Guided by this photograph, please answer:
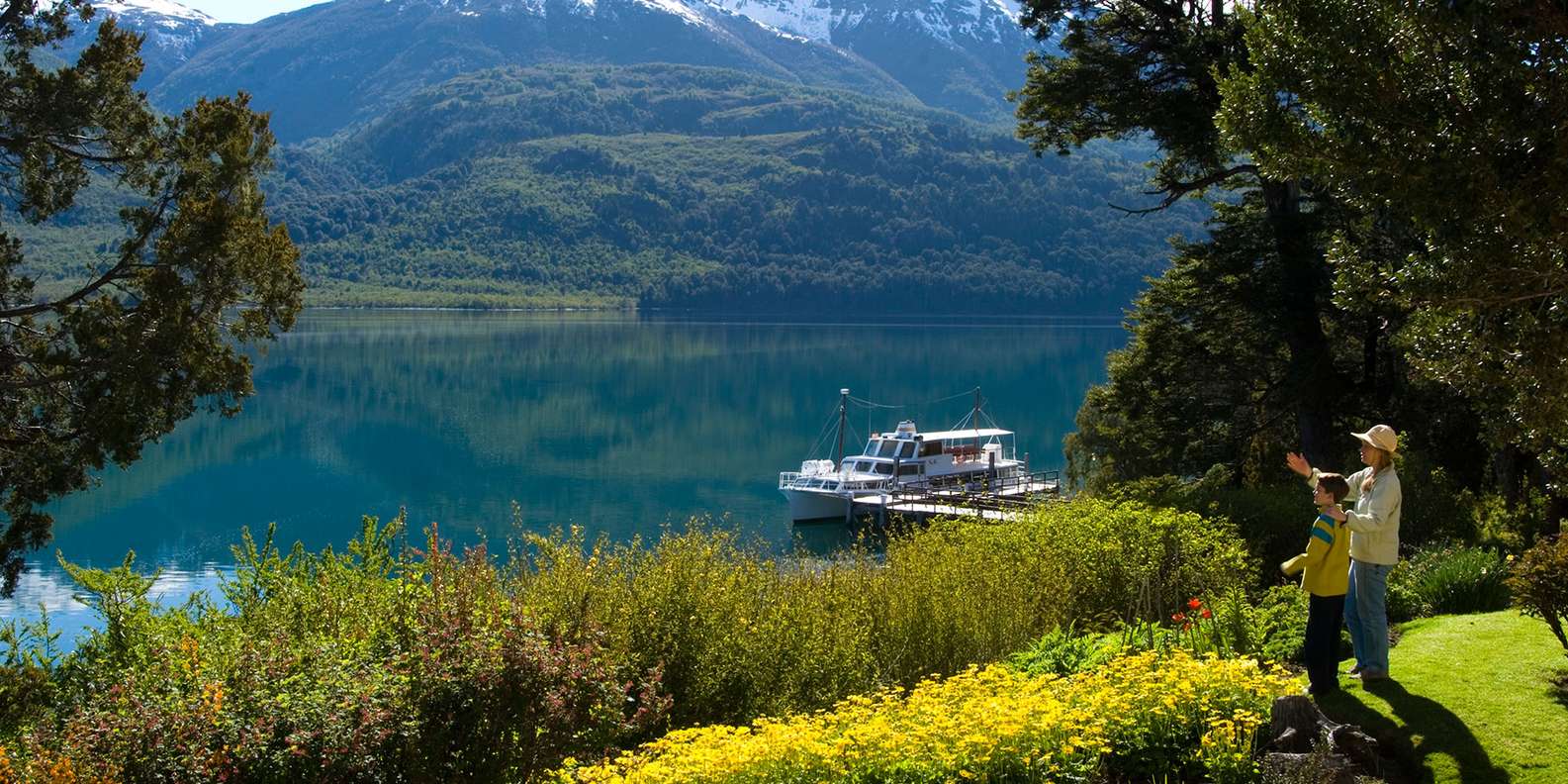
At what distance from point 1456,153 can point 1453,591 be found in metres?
5.21

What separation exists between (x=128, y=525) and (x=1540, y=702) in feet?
123

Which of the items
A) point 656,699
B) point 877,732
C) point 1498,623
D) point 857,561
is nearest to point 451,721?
point 656,699

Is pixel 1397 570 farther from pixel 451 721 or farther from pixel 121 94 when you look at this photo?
pixel 121 94

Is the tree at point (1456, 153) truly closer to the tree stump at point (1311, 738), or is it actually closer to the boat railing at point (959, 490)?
the tree stump at point (1311, 738)

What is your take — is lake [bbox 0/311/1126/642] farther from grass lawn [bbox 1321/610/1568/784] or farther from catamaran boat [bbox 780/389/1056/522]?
grass lawn [bbox 1321/610/1568/784]

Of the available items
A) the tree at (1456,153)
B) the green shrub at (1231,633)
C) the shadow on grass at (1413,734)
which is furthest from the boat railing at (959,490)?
the tree at (1456,153)

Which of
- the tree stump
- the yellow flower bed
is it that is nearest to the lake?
the yellow flower bed

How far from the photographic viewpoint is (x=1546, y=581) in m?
6.19

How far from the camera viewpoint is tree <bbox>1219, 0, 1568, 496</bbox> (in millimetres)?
4609

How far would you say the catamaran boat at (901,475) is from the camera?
1490 inches

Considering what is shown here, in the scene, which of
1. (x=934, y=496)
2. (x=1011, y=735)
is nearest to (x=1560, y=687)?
(x=1011, y=735)

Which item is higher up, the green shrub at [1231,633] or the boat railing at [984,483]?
the green shrub at [1231,633]

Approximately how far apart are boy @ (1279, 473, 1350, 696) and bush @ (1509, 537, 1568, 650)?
0.84 m

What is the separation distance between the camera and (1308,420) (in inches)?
622
